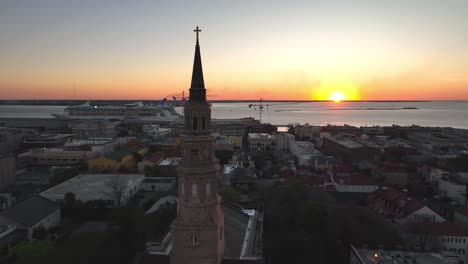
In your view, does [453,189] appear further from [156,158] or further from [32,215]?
[32,215]

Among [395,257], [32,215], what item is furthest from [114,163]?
[395,257]

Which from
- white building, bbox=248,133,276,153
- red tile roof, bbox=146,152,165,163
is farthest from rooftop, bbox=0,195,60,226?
white building, bbox=248,133,276,153

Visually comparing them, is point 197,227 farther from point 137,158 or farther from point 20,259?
point 137,158

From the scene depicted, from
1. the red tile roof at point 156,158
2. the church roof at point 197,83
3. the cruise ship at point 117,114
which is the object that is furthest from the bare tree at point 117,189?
the cruise ship at point 117,114

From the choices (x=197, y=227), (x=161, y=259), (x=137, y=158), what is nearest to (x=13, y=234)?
(x=161, y=259)

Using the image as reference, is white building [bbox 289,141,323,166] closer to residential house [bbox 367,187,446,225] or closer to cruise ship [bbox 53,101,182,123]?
residential house [bbox 367,187,446,225]
